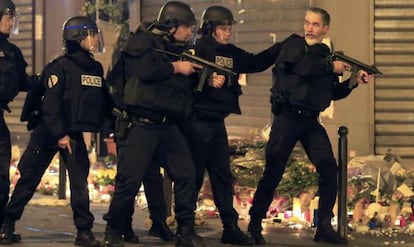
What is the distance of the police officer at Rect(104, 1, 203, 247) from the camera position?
6797 millimetres

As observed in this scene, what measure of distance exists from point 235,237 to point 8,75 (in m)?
2.15

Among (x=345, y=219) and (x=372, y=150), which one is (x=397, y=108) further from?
(x=345, y=219)

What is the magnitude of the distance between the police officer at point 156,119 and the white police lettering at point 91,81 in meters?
0.32

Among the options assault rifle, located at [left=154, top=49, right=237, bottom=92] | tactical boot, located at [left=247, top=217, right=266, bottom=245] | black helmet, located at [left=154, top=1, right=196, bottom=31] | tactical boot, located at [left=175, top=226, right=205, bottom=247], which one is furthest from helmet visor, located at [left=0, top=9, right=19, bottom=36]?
tactical boot, located at [left=247, top=217, right=266, bottom=245]

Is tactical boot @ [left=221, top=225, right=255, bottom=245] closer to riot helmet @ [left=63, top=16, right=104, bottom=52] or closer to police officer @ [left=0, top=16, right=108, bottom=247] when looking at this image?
police officer @ [left=0, top=16, right=108, bottom=247]

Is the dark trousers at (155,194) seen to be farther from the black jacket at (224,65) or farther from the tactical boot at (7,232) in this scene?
the tactical boot at (7,232)

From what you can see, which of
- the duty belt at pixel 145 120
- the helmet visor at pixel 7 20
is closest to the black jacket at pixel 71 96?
the duty belt at pixel 145 120

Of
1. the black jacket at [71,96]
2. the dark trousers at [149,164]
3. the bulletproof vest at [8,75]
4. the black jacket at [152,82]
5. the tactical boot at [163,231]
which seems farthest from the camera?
the tactical boot at [163,231]

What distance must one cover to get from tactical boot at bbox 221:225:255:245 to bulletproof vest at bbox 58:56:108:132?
133cm

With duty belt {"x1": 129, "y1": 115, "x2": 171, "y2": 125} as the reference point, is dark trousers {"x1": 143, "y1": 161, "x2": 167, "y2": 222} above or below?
below

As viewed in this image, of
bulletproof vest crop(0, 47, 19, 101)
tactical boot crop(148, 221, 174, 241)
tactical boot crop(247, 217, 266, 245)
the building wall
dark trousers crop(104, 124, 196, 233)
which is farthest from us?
the building wall

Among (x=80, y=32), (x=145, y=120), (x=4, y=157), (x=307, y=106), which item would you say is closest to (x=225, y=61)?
(x=307, y=106)

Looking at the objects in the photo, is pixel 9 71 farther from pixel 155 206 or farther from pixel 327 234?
pixel 327 234

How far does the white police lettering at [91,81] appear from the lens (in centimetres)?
706
